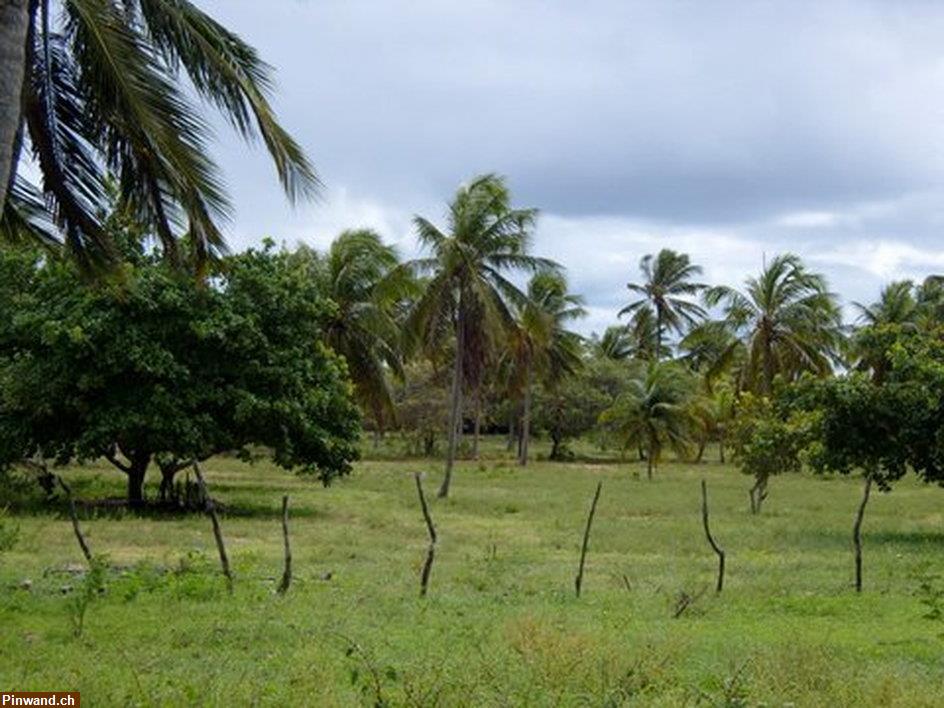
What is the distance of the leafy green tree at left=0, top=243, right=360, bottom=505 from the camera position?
1858cm

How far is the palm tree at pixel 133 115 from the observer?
6289 mm

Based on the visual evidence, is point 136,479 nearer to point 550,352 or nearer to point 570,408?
point 550,352

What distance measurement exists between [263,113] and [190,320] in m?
12.9

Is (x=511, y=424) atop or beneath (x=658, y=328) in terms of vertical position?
beneath

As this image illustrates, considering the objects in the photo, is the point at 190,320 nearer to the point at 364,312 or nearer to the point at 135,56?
the point at 364,312

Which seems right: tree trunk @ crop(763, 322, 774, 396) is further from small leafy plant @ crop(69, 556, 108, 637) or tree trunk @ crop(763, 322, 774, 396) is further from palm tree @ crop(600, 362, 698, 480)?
small leafy plant @ crop(69, 556, 108, 637)

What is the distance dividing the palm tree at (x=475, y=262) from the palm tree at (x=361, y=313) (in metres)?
2.99

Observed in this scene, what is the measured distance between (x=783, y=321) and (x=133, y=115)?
27.5 metres

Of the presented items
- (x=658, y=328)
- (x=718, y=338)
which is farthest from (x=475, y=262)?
(x=658, y=328)

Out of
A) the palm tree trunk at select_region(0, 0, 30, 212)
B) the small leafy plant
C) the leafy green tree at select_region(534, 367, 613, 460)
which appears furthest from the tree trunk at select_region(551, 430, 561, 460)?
the palm tree trunk at select_region(0, 0, 30, 212)

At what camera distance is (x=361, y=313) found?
28.8 m

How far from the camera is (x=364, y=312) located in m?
28.8

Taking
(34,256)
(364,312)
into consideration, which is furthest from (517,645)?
(364,312)

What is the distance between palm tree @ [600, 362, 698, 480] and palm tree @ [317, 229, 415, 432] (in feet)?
39.1
